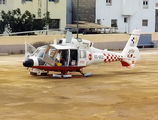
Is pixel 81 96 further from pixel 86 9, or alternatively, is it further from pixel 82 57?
pixel 86 9

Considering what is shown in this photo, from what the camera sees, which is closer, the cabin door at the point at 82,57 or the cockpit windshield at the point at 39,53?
the cockpit windshield at the point at 39,53

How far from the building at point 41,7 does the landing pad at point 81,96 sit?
18471mm

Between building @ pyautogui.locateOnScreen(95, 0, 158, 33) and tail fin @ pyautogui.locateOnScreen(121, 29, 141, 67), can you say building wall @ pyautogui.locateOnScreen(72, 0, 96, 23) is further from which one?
tail fin @ pyautogui.locateOnScreen(121, 29, 141, 67)

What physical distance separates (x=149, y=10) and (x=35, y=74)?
36.0 metres

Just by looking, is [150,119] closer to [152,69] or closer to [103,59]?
[103,59]

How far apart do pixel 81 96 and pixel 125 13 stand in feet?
126

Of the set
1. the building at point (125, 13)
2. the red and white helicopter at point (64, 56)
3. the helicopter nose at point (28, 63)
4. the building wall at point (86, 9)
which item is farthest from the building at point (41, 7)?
the helicopter nose at point (28, 63)

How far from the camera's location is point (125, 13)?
55.6m

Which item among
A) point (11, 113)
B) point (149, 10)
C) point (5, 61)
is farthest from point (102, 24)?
point (11, 113)

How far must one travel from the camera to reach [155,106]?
632 inches

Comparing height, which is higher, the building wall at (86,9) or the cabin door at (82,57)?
the building wall at (86,9)

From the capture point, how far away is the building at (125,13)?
55.2 metres

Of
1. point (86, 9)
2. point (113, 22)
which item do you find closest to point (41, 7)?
point (86, 9)

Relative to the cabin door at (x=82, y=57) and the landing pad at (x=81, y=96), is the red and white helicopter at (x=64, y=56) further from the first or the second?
the landing pad at (x=81, y=96)
